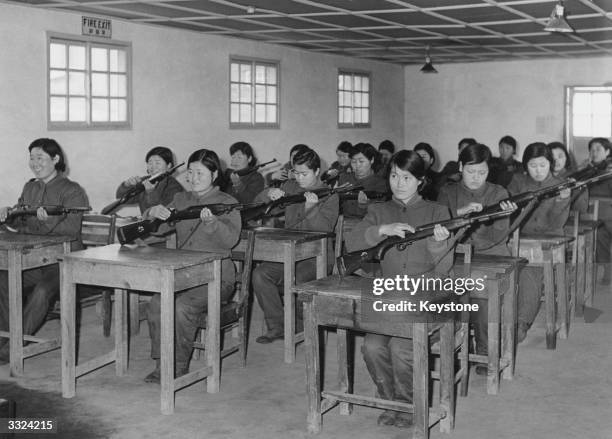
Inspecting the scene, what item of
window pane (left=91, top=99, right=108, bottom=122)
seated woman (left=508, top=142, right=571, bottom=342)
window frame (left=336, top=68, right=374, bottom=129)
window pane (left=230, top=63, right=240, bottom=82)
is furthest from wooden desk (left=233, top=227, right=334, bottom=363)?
window frame (left=336, top=68, right=374, bottom=129)

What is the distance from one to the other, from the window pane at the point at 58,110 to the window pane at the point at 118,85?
1.82ft

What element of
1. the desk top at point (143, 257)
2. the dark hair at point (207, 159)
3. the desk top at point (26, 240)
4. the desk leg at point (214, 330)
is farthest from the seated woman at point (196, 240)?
the desk top at point (26, 240)

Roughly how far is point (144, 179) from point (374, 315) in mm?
3512

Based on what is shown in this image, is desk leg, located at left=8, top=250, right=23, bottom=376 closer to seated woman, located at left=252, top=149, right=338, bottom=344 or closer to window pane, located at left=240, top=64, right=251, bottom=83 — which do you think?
seated woman, located at left=252, top=149, right=338, bottom=344

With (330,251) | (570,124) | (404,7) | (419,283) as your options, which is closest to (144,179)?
(330,251)

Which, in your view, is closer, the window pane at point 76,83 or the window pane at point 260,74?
the window pane at point 76,83

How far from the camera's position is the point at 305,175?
5484mm

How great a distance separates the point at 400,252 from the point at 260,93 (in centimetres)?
573

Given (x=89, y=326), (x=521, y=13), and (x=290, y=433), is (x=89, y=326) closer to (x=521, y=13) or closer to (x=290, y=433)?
(x=290, y=433)

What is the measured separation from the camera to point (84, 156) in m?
7.04

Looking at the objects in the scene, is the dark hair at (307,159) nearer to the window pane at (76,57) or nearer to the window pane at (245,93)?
the window pane at (76,57)

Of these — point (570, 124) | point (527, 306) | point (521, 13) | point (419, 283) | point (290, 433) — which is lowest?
point (290, 433)

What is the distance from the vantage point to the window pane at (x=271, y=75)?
9.24 metres

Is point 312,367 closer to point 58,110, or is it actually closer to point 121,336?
point 121,336
